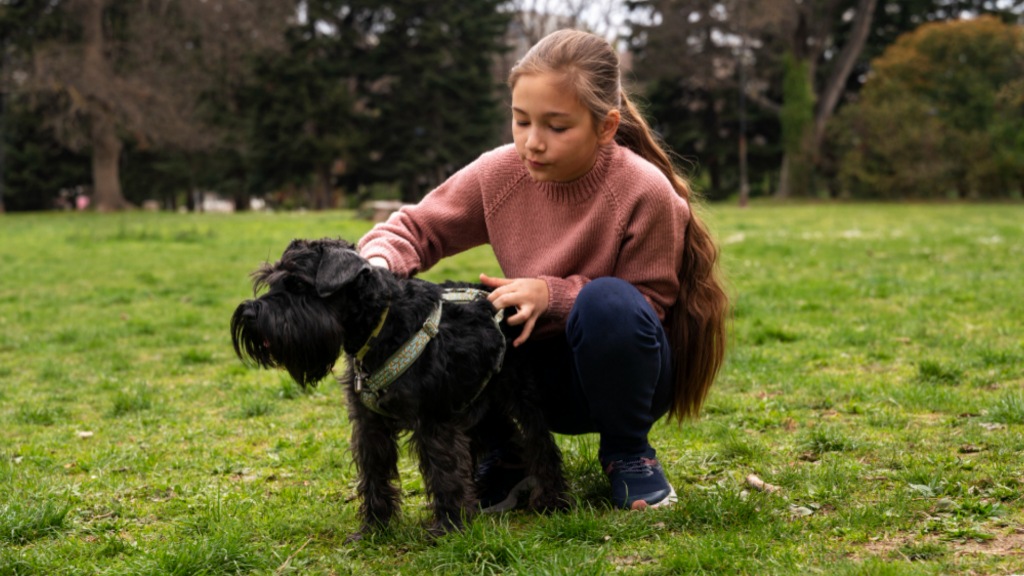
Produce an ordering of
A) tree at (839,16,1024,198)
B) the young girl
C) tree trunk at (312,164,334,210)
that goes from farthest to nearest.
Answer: tree trunk at (312,164,334,210), tree at (839,16,1024,198), the young girl

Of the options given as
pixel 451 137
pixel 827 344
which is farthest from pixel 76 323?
pixel 451 137

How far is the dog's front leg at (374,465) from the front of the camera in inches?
135

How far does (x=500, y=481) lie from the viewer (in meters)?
3.98

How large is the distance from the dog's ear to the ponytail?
1332 millimetres

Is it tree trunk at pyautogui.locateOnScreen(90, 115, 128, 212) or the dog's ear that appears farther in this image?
tree trunk at pyautogui.locateOnScreen(90, 115, 128, 212)

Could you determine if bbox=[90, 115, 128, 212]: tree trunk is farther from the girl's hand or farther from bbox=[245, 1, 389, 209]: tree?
the girl's hand

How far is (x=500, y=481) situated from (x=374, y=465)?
2.28ft

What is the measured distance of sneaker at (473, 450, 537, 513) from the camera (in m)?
3.84

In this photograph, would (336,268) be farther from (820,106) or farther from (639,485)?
(820,106)

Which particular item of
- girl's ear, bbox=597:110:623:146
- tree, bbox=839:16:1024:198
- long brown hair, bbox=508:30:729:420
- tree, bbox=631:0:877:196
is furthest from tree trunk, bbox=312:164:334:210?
girl's ear, bbox=597:110:623:146

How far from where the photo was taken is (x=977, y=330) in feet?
23.7

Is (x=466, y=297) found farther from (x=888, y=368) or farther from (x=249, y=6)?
(x=249, y=6)

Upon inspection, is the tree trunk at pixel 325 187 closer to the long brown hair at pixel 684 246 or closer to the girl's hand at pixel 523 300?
the long brown hair at pixel 684 246

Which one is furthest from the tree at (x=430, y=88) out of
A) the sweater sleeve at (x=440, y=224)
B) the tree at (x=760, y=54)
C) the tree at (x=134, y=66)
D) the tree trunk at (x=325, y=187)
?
the sweater sleeve at (x=440, y=224)
